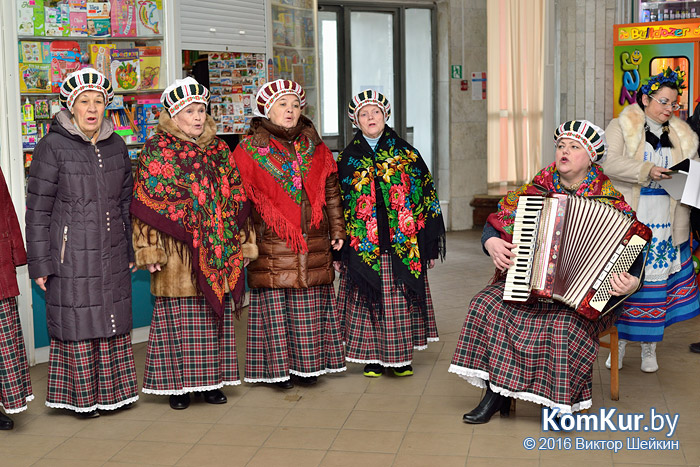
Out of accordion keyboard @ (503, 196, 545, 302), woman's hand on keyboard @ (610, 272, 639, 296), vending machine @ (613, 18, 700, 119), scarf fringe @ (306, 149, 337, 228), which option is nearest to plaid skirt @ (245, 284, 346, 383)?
scarf fringe @ (306, 149, 337, 228)

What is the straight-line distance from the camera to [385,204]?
465 cm

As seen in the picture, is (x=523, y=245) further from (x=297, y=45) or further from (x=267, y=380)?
(x=297, y=45)

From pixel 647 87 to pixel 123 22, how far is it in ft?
10.5

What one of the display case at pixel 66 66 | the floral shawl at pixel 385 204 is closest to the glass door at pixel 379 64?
the display case at pixel 66 66

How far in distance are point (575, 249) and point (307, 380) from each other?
173 cm

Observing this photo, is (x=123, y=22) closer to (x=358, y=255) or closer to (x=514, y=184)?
(x=358, y=255)

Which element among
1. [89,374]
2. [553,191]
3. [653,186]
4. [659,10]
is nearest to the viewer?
[553,191]

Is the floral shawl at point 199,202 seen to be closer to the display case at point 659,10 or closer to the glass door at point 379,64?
the glass door at point 379,64

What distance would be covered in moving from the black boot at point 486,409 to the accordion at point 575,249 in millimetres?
545

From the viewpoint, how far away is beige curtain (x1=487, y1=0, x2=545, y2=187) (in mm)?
10477

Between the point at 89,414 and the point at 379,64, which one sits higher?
the point at 379,64

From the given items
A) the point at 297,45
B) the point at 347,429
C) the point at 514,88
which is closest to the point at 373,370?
the point at 347,429

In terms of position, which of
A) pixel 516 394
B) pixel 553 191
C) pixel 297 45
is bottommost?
pixel 516 394

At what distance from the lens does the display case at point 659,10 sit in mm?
9500
